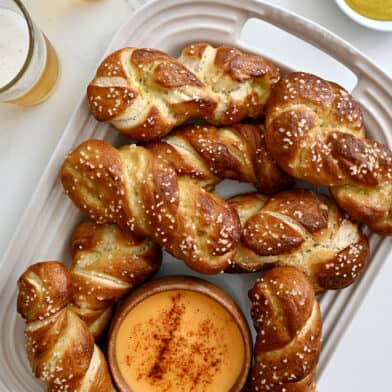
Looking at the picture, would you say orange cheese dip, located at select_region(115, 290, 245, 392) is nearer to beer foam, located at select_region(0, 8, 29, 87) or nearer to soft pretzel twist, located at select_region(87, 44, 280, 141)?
soft pretzel twist, located at select_region(87, 44, 280, 141)

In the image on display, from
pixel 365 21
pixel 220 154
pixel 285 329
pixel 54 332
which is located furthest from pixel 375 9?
pixel 54 332

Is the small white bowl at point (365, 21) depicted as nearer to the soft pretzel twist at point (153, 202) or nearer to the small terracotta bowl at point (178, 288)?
the soft pretzel twist at point (153, 202)

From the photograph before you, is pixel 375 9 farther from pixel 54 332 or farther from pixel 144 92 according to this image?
pixel 54 332

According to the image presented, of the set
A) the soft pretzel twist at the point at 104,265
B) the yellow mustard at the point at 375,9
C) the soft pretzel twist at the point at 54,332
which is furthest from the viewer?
the yellow mustard at the point at 375,9

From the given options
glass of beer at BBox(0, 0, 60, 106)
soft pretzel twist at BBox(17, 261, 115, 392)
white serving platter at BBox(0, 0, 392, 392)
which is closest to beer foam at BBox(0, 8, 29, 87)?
glass of beer at BBox(0, 0, 60, 106)

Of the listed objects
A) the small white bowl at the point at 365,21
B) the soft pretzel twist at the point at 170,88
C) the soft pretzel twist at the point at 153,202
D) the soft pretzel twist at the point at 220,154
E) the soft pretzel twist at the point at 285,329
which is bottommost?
the soft pretzel twist at the point at 285,329

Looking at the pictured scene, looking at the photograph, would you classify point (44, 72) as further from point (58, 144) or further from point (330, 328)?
point (330, 328)

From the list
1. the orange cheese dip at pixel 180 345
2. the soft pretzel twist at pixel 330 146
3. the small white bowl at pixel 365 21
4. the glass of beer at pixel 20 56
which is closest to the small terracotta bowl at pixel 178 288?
the orange cheese dip at pixel 180 345
